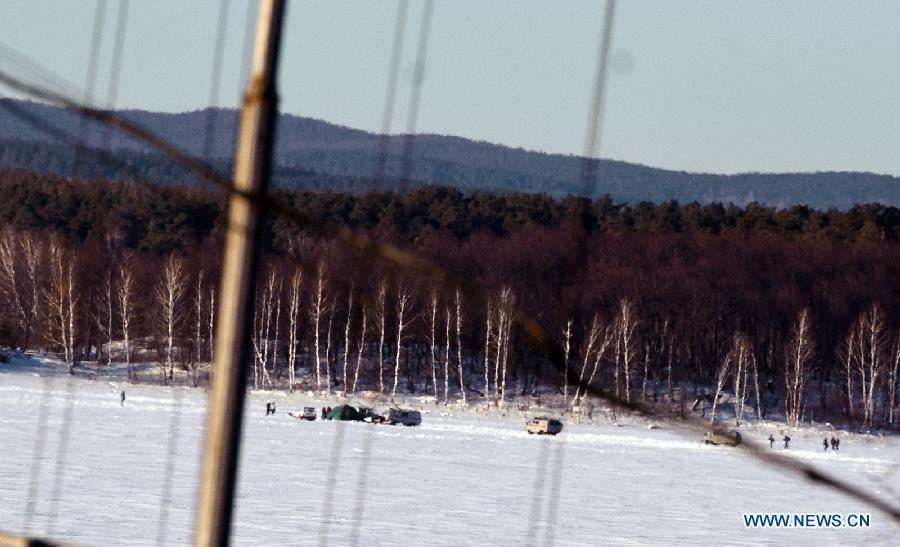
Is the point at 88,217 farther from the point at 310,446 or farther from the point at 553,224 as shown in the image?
the point at 310,446

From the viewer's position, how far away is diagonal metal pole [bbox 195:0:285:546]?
177 inches

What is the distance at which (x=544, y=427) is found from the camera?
40.6m

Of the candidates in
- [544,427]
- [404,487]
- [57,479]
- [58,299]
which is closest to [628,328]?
[544,427]

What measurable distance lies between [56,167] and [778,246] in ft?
298

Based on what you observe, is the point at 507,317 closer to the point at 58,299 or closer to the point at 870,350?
the point at 870,350

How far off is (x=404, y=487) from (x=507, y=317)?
115 feet

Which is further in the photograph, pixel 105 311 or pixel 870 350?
pixel 105 311

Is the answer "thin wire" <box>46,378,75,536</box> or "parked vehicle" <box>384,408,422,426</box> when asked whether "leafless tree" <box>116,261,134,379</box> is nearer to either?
"parked vehicle" <box>384,408,422,426</box>

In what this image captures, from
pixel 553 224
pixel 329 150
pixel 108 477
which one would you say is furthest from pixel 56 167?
pixel 108 477

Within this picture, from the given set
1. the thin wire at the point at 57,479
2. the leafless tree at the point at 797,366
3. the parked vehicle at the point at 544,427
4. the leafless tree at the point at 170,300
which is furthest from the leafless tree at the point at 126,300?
the thin wire at the point at 57,479

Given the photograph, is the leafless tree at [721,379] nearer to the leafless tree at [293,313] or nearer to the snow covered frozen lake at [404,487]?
the snow covered frozen lake at [404,487]

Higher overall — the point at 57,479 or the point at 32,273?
the point at 32,273

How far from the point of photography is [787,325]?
6569 centimetres

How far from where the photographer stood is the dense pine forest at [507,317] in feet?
197
